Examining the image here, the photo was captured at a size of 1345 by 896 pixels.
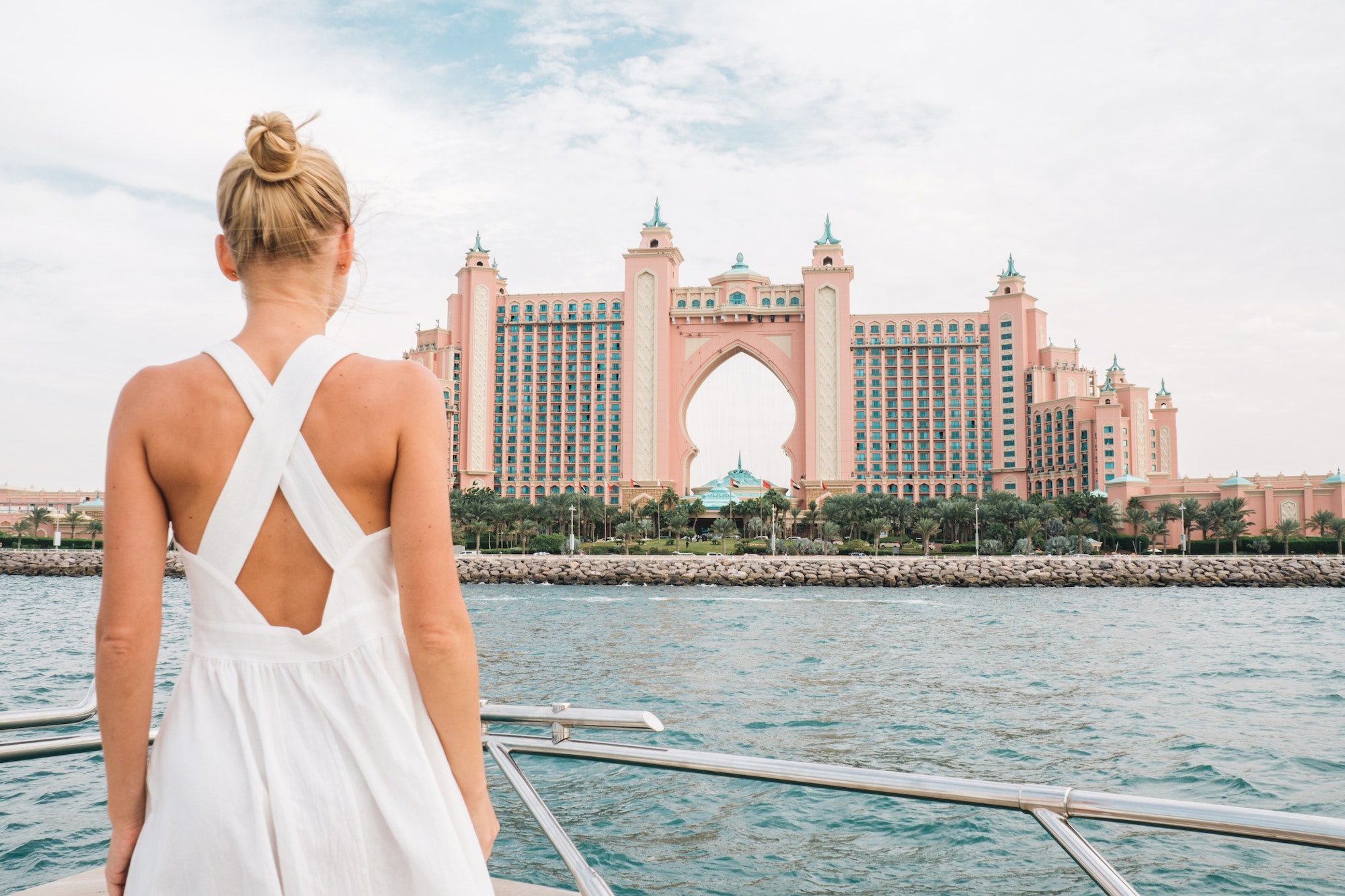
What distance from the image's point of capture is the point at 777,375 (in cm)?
9062

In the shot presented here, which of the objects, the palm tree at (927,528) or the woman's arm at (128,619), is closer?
the woman's arm at (128,619)

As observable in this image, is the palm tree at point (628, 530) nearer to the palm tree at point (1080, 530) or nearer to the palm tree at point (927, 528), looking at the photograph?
the palm tree at point (927, 528)

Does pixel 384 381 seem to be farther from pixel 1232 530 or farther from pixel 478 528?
pixel 1232 530

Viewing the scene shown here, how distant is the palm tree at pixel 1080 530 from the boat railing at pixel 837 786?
226 feet

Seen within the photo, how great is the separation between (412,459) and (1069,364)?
323 ft

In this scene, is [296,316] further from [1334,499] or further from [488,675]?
[1334,499]

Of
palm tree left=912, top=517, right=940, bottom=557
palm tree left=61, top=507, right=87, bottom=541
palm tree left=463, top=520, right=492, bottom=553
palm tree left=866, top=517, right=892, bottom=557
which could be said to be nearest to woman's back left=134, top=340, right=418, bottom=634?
palm tree left=912, top=517, right=940, bottom=557

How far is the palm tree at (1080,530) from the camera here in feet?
213

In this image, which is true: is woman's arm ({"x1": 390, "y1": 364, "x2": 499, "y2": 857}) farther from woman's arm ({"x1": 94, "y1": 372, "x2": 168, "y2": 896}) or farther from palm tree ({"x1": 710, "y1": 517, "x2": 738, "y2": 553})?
palm tree ({"x1": 710, "y1": 517, "x2": 738, "y2": 553})

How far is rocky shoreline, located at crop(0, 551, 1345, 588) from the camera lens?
48.0 meters

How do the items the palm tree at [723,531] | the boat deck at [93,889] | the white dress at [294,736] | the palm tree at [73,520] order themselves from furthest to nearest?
the palm tree at [73,520]
the palm tree at [723,531]
the boat deck at [93,889]
the white dress at [294,736]

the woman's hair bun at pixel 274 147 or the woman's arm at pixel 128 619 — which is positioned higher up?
the woman's hair bun at pixel 274 147

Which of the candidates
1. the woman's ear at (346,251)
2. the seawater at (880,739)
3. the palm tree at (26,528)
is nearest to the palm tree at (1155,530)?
the seawater at (880,739)

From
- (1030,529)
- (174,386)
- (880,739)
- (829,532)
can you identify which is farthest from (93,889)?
(1030,529)
